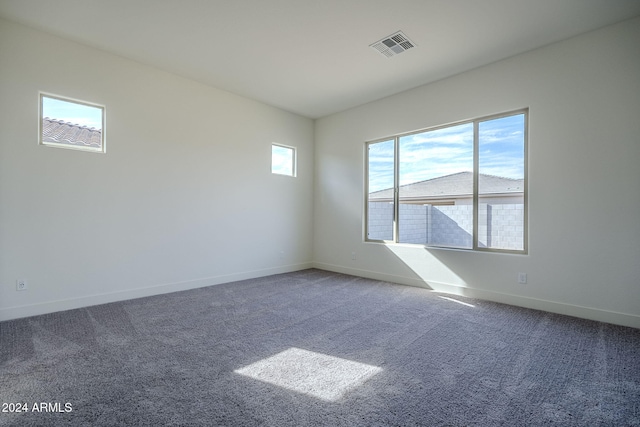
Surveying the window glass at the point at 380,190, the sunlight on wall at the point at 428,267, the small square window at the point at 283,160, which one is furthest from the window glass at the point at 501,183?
the small square window at the point at 283,160

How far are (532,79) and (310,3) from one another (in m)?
2.73

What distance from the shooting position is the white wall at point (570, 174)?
2883mm

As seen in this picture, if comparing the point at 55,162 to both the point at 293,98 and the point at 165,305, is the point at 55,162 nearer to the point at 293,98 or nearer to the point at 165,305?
the point at 165,305

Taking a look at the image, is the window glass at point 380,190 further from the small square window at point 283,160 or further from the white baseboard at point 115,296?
the white baseboard at point 115,296

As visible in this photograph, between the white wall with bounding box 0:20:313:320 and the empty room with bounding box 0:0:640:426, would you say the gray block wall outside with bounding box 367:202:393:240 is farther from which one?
the white wall with bounding box 0:20:313:320

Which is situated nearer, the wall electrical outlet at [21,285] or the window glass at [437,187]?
the wall electrical outlet at [21,285]

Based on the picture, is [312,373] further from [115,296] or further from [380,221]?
[380,221]

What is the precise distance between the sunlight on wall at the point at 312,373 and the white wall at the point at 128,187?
8.41 ft

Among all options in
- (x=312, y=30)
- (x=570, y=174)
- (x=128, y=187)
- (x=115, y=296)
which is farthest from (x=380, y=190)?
(x=115, y=296)

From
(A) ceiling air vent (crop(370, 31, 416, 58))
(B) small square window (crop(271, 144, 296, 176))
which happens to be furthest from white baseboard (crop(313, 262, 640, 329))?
(A) ceiling air vent (crop(370, 31, 416, 58))

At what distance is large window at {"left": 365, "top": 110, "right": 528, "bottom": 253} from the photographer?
3.64 metres

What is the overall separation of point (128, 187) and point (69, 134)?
805mm

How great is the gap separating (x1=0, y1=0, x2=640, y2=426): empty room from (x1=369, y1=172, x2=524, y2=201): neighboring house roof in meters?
0.03

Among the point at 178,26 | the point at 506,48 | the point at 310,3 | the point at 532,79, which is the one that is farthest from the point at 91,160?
the point at 532,79
